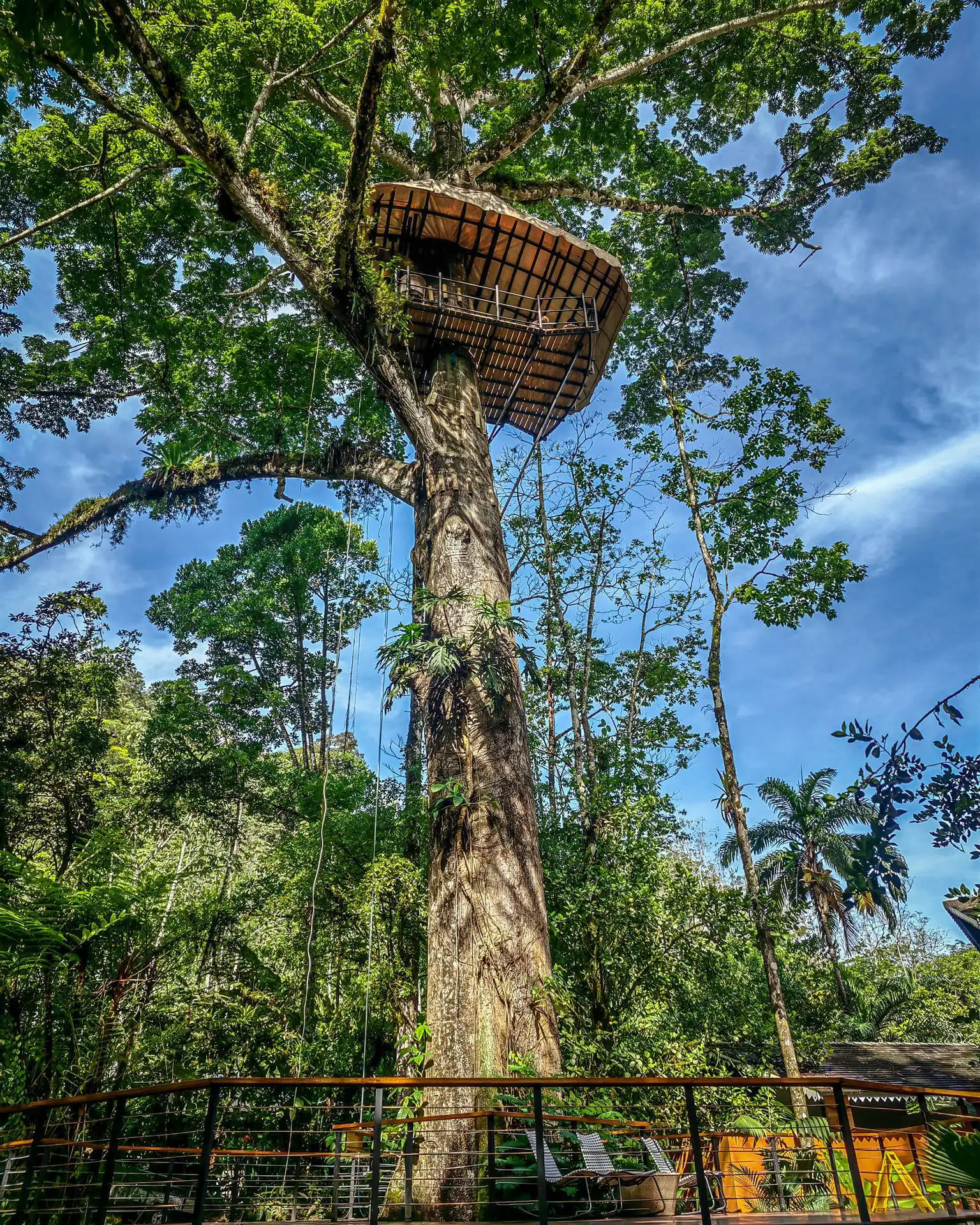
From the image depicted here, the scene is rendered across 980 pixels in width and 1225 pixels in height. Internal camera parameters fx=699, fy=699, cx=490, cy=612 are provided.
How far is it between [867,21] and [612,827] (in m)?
12.5

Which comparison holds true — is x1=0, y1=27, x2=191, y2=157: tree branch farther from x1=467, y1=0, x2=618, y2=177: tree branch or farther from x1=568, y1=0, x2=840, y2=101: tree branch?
x1=568, y1=0, x2=840, y2=101: tree branch

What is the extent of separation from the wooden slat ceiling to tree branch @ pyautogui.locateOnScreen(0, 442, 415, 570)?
148cm

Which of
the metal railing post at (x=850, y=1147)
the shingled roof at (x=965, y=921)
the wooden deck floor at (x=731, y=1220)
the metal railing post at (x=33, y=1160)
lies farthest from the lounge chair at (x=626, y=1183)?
the shingled roof at (x=965, y=921)

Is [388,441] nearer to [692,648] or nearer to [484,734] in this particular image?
[692,648]

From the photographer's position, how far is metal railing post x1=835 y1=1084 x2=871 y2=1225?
353 cm

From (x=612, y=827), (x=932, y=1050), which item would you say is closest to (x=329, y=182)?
(x=612, y=827)

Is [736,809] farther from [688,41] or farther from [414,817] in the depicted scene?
[688,41]

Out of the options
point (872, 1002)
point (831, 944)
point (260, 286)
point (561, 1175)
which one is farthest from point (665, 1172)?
point (872, 1002)

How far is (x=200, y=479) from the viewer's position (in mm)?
12703

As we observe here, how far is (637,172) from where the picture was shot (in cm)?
1277

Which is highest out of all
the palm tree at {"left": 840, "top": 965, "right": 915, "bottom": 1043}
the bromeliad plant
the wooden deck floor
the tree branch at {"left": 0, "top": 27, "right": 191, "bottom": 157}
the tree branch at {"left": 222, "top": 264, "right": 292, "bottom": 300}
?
the tree branch at {"left": 222, "top": 264, "right": 292, "bottom": 300}

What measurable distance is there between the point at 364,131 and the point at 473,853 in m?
5.82

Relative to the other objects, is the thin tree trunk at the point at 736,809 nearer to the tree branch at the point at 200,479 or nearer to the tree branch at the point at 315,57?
the tree branch at the point at 200,479

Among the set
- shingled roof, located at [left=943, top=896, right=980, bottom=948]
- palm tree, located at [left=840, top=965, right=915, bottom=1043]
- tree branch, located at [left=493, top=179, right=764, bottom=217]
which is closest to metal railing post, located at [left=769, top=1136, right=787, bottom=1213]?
shingled roof, located at [left=943, top=896, right=980, bottom=948]
